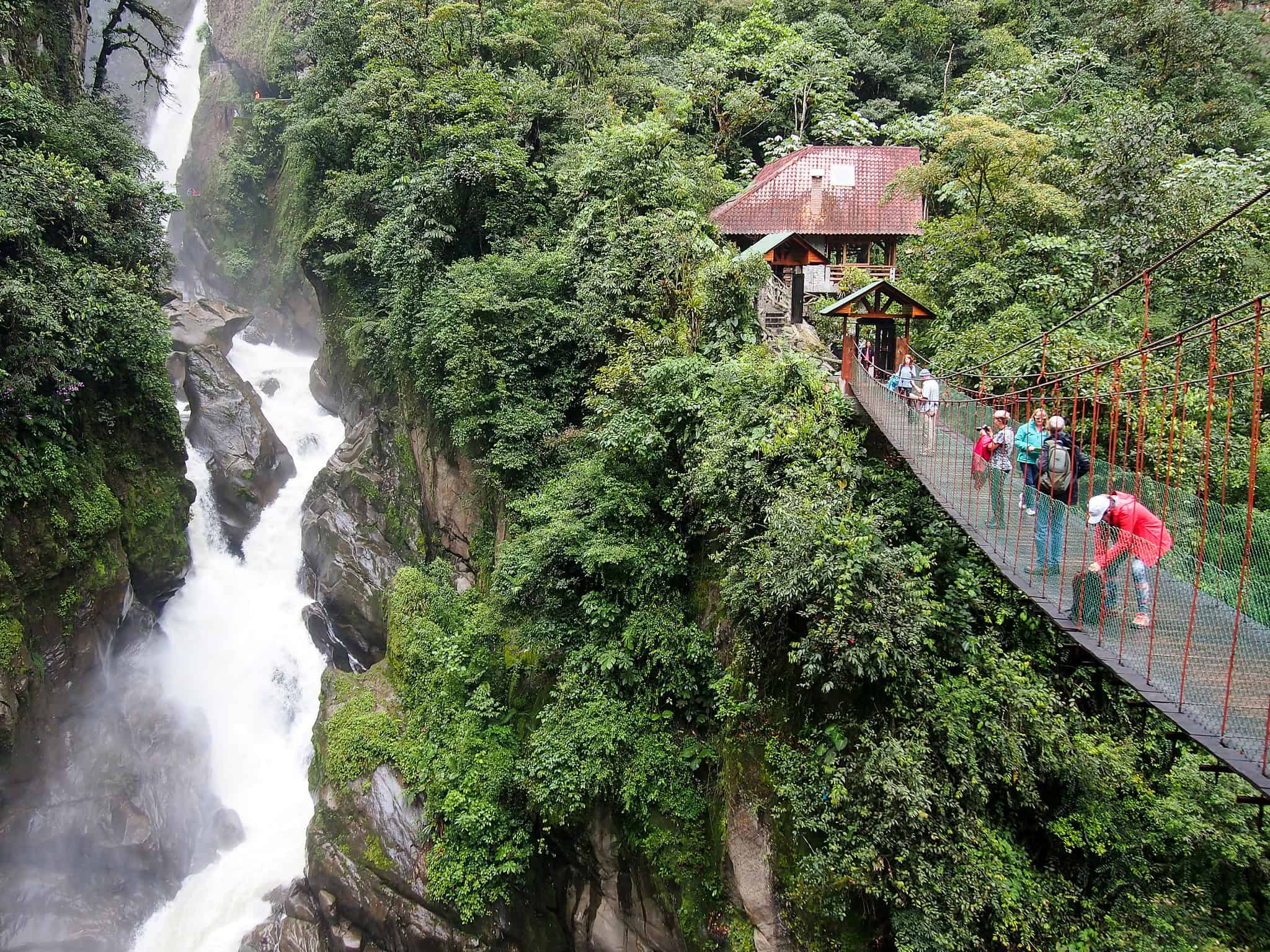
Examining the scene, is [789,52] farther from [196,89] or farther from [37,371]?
[196,89]

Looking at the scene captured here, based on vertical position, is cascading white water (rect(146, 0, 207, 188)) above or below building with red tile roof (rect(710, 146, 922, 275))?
above

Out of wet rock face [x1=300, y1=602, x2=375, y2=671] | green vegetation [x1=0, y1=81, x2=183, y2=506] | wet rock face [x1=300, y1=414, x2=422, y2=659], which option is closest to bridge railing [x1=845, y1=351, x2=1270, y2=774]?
wet rock face [x1=300, y1=414, x2=422, y2=659]

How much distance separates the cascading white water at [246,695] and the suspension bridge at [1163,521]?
16.3 meters

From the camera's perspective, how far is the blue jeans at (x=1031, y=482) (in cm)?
857

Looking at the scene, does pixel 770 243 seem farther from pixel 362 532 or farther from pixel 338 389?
pixel 338 389

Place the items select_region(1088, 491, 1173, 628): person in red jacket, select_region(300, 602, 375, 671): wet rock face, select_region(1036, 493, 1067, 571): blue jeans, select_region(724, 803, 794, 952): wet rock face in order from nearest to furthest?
select_region(1088, 491, 1173, 628): person in red jacket → select_region(1036, 493, 1067, 571): blue jeans → select_region(724, 803, 794, 952): wet rock face → select_region(300, 602, 375, 671): wet rock face

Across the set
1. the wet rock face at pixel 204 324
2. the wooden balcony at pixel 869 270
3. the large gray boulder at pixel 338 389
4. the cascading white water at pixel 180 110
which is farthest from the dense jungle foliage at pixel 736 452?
the cascading white water at pixel 180 110

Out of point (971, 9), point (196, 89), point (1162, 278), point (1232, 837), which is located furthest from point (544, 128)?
point (196, 89)

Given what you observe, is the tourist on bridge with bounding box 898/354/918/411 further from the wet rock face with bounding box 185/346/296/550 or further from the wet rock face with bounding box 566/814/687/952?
the wet rock face with bounding box 185/346/296/550

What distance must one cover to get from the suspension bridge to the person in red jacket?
1.2 inches

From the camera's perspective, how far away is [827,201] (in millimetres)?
22578

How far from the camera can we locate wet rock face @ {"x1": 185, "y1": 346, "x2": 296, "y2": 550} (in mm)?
23375

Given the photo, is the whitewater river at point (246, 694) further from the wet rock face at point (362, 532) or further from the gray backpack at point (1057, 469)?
the gray backpack at point (1057, 469)

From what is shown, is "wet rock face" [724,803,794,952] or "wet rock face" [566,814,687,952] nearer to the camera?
"wet rock face" [724,803,794,952]
